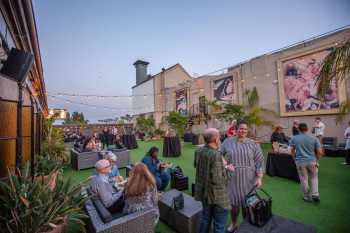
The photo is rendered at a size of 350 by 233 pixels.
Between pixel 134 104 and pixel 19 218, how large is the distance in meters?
26.4

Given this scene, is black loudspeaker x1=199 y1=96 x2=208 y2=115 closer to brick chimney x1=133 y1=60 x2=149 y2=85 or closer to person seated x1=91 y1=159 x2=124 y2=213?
brick chimney x1=133 y1=60 x2=149 y2=85

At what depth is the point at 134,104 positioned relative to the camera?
2712 cm

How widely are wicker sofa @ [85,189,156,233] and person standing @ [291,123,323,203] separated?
2957 mm

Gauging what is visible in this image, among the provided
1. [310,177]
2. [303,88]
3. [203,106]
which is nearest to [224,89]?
[203,106]

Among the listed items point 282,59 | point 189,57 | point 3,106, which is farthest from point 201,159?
point 189,57

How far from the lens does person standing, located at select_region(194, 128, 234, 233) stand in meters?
1.70

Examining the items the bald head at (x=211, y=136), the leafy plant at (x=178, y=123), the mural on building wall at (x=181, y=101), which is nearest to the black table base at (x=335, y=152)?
the bald head at (x=211, y=136)

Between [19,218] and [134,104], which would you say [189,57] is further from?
[19,218]

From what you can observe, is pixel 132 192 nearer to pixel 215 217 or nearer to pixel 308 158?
pixel 215 217

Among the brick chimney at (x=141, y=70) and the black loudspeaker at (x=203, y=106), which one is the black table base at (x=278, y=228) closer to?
the black loudspeaker at (x=203, y=106)

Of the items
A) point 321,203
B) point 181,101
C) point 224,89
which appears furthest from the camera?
point 181,101

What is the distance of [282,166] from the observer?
4422mm

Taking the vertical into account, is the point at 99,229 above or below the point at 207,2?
below

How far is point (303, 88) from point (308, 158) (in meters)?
8.21
